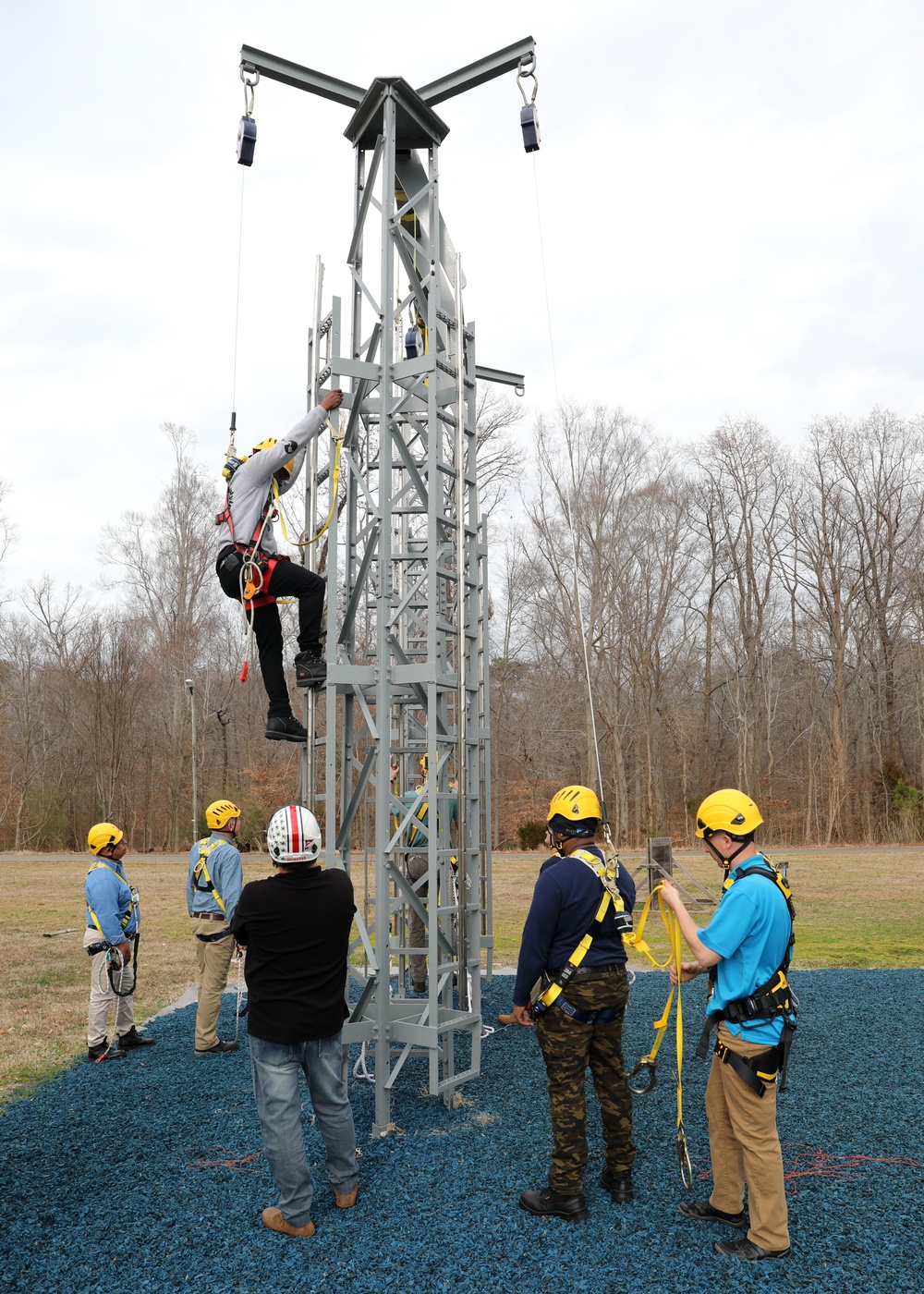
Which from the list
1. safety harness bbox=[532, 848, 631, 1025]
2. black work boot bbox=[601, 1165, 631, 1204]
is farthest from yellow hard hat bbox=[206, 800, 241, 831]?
black work boot bbox=[601, 1165, 631, 1204]

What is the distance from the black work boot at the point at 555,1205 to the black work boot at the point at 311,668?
3396 millimetres

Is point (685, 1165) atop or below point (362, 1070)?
atop

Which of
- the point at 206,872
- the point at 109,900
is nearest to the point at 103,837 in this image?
the point at 109,900

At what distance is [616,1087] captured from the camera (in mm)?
4645

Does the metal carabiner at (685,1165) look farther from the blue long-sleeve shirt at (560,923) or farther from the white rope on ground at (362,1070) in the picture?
the white rope on ground at (362,1070)

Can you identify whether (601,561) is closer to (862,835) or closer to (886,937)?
(862,835)

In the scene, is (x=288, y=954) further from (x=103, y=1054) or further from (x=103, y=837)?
(x=103, y=1054)

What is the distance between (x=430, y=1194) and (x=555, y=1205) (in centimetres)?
72

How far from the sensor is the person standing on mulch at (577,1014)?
448 cm

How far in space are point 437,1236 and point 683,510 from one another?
113ft

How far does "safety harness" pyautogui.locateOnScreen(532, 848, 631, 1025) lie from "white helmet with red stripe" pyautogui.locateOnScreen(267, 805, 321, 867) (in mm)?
1366

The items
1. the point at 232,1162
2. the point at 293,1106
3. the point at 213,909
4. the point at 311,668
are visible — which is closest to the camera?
the point at 293,1106

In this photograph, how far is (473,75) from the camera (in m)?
6.69

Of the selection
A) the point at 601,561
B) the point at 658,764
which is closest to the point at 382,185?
the point at 601,561
